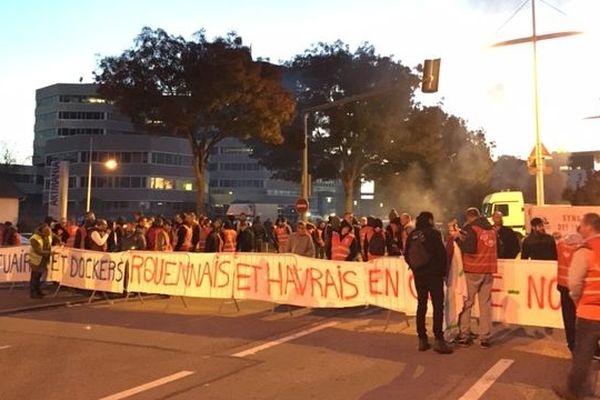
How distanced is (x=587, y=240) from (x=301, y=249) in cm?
792

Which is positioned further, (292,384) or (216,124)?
(216,124)

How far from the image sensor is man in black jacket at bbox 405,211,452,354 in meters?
8.69

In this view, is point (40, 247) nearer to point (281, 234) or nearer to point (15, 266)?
point (15, 266)

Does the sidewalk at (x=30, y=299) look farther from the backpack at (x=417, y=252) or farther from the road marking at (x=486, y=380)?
the road marking at (x=486, y=380)

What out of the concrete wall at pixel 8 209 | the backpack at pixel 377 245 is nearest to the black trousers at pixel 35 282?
the backpack at pixel 377 245

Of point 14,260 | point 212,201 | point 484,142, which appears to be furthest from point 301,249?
point 212,201

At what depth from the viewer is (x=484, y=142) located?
66750 millimetres

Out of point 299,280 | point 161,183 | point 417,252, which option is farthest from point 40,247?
point 161,183

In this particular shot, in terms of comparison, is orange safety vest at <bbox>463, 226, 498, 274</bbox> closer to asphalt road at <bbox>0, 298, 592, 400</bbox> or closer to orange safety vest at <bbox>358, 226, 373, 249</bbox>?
asphalt road at <bbox>0, 298, 592, 400</bbox>

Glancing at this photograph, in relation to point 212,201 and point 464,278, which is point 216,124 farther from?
point 212,201

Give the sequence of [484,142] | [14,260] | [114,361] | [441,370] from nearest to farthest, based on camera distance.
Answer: [441,370] → [114,361] → [14,260] → [484,142]

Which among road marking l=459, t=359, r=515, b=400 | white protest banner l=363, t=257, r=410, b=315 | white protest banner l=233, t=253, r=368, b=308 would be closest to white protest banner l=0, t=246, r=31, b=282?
white protest banner l=233, t=253, r=368, b=308

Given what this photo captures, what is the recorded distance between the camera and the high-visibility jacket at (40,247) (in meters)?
14.6

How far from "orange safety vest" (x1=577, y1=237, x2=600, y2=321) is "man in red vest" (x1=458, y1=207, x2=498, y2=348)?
10.0 feet
